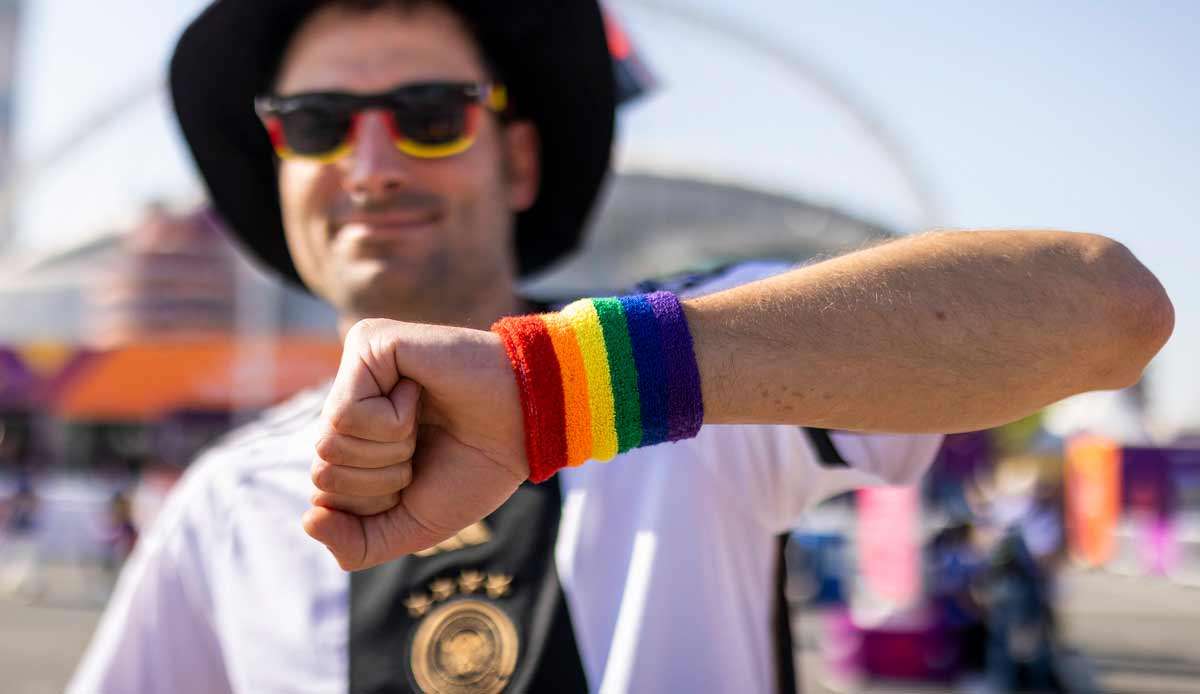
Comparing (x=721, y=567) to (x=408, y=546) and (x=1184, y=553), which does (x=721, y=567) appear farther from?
(x=1184, y=553)

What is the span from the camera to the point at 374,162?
6.07 feet

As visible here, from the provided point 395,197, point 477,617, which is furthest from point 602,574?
point 395,197

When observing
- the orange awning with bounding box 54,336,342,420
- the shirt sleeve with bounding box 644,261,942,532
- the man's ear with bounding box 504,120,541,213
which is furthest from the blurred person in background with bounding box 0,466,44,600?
the shirt sleeve with bounding box 644,261,942,532

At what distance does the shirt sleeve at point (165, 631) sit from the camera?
1.90 m

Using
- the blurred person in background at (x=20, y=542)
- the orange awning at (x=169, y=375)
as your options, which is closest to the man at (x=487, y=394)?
the blurred person in background at (x=20, y=542)

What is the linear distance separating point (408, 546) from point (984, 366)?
0.66m

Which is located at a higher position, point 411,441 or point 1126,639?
point 411,441

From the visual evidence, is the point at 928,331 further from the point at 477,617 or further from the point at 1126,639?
the point at 1126,639

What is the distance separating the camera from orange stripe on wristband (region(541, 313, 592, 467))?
111cm

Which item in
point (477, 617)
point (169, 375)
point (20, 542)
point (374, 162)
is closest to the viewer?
point (477, 617)

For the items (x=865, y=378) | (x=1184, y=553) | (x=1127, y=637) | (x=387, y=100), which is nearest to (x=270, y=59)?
(x=387, y=100)

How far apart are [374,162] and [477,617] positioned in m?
0.78

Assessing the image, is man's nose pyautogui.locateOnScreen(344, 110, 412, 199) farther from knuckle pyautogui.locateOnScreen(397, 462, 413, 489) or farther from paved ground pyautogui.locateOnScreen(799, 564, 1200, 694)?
paved ground pyautogui.locateOnScreen(799, 564, 1200, 694)

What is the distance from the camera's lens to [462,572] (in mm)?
1697
